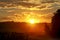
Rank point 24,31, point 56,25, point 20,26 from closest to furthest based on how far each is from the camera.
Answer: point 56,25 < point 24,31 < point 20,26

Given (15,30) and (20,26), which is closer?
(15,30)

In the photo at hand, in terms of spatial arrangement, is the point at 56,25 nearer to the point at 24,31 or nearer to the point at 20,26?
the point at 24,31

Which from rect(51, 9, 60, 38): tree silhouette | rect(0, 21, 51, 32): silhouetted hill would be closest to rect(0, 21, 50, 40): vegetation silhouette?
rect(0, 21, 51, 32): silhouetted hill

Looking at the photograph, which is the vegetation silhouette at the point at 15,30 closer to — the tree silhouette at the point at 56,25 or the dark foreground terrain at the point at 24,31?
the dark foreground terrain at the point at 24,31

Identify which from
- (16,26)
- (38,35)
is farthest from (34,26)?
(38,35)

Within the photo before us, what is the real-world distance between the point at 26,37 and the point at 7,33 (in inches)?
41.1

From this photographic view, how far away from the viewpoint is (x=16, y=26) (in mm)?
17359

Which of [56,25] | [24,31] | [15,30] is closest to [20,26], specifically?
[15,30]

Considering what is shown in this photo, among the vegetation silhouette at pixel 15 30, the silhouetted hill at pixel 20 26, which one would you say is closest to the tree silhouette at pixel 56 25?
the vegetation silhouette at pixel 15 30

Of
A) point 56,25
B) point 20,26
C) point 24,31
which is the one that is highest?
point 56,25

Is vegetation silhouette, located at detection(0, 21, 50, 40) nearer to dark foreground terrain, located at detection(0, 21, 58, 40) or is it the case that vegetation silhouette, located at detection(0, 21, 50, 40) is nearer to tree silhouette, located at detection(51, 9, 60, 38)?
dark foreground terrain, located at detection(0, 21, 58, 40)

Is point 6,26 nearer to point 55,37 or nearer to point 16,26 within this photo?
point 16,26

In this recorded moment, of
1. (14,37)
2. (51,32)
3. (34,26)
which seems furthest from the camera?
(34,26)

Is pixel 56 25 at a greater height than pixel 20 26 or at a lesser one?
greater
